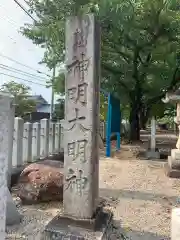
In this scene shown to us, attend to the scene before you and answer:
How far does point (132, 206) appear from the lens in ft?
17.6

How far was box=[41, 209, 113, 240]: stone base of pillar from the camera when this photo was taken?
135 inches

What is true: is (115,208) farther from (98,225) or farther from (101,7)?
(101,7)

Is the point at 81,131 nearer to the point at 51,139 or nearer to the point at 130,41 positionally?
the point at 51,139

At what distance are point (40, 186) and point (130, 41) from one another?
27.4 feet

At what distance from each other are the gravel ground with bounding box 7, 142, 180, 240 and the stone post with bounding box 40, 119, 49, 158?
5.65ft

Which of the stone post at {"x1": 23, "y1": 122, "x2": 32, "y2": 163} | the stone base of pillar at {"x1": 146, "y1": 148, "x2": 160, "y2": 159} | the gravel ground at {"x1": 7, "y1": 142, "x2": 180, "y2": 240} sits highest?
the stone post at {"x1": 23, "y1": 122, "x2": 32, "y2": 163}

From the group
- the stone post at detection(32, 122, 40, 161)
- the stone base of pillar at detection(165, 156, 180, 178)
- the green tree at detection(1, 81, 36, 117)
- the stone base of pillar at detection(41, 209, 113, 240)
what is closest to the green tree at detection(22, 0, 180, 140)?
the stone post at detection(32, 122, 40, 161)

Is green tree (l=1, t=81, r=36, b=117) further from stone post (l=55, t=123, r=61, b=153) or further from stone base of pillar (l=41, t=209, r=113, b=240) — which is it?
stone base of pillar (l=41, t=209, r=113, b=240)

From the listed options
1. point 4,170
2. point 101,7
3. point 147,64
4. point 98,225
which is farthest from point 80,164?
point 147,64

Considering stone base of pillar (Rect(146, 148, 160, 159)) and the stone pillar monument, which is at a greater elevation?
the stone pillar monument

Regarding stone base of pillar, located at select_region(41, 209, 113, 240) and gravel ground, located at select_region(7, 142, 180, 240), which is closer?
stone base of pillar, located at select_region(41, 209, 113, 240)

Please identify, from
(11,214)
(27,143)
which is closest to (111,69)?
(27,143)

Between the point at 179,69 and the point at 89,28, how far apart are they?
11.4 metres

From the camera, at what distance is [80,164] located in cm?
365
